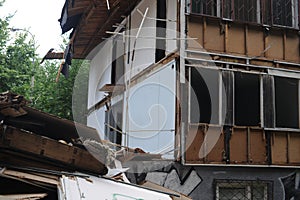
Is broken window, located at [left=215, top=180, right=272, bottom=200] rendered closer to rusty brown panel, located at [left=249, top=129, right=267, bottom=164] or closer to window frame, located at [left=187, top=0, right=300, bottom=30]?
rusty brown panel, located at [left=249, top=129, right=267, bottom=164]

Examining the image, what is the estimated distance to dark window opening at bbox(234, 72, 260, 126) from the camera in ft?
34.4

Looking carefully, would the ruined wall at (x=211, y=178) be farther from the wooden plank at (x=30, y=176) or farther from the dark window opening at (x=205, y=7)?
the wooden plank at (x=30, y=176)

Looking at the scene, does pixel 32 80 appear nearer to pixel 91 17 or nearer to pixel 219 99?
pixel 91 17

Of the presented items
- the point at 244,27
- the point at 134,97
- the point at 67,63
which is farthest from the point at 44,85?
the point at 244,27

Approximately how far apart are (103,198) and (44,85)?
2368 cm

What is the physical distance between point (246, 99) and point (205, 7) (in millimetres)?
2482

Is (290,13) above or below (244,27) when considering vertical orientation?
above

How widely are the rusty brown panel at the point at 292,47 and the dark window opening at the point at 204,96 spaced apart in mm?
2364

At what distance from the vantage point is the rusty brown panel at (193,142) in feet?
31.3

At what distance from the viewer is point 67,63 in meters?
16.5

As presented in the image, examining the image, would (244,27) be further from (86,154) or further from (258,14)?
(86,154)

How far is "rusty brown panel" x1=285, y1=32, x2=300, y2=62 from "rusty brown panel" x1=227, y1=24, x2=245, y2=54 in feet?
4.52

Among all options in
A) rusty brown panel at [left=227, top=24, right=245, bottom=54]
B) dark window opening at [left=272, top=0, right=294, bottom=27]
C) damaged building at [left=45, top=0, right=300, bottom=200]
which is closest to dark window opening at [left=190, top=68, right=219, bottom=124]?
damaged building at [left=45, top=0, right=300, bottom=200]

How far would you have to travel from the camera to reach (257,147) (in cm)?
1032
